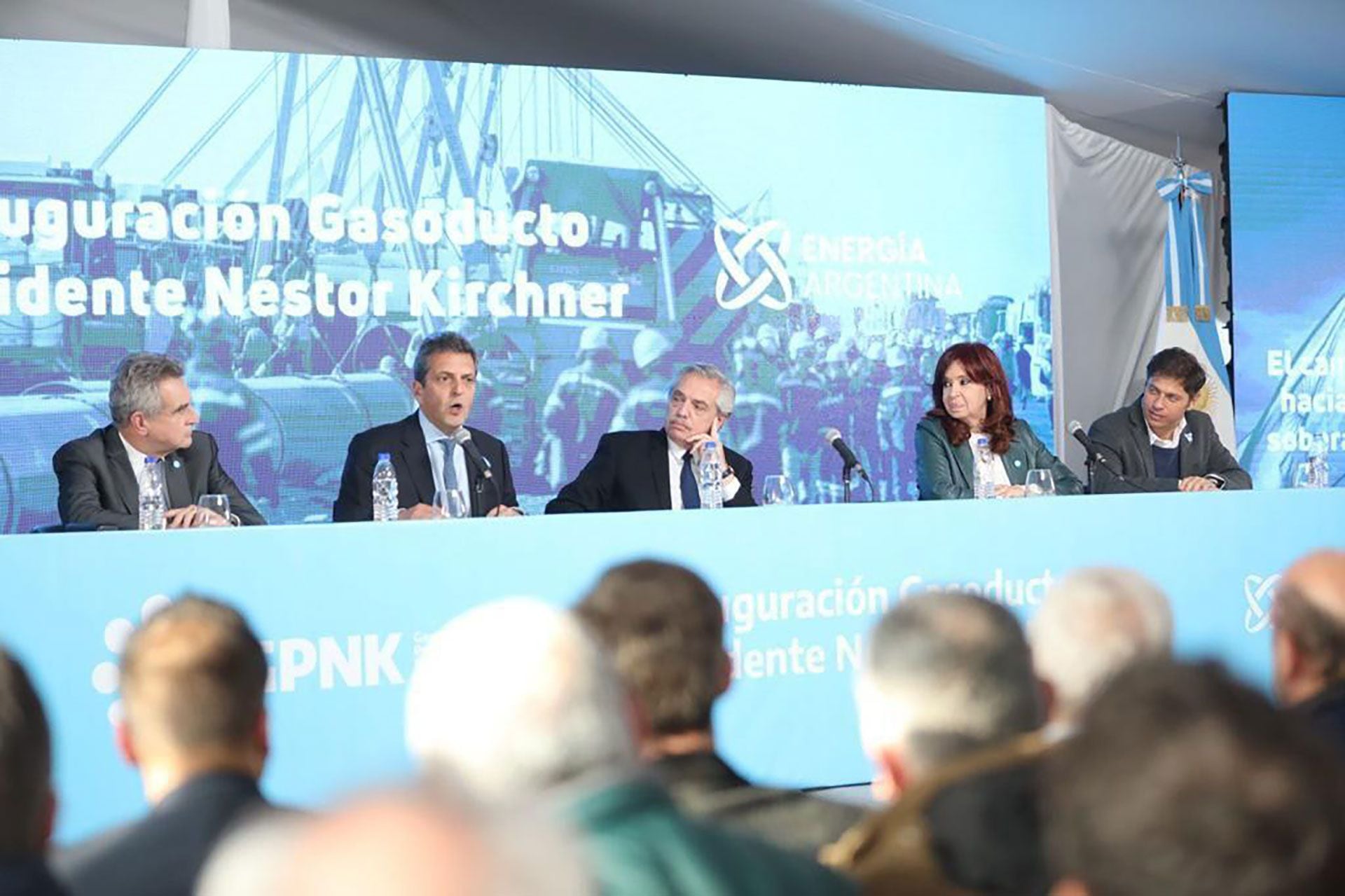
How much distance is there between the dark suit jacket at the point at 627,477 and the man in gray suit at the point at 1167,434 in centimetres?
118

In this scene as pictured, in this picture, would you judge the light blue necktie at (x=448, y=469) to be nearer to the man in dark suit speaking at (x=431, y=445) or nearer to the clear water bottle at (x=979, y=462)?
the man in dark suit speaking at (x=431, y=445)

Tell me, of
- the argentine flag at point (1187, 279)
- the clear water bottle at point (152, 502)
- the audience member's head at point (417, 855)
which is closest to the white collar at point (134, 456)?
the clear water bottle at point (152, 502)

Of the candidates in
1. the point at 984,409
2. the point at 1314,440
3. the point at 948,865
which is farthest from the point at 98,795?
the point at 1314,440

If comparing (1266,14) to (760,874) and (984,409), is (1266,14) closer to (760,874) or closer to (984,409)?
(984,409)

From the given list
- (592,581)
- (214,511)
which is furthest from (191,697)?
(214,511)

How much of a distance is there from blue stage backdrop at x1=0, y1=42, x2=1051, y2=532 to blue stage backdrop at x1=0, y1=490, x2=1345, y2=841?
92.3 inches

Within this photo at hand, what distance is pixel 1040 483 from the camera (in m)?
4.36

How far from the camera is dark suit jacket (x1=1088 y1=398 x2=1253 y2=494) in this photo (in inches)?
203

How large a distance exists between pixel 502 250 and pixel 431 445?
1.26m

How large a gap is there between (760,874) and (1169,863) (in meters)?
0.46

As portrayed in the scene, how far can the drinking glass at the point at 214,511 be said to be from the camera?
366 cm

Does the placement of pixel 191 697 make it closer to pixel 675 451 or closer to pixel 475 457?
pixel 475 457

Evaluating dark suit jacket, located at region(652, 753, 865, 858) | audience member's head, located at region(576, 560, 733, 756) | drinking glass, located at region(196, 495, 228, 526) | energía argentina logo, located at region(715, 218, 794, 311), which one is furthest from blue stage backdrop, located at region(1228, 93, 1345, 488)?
dark suit jacket, located at region(652, 753, 865, 858)

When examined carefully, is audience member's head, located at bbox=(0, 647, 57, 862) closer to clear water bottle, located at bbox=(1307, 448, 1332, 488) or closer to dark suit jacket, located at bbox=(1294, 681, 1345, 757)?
dark suit jacket, located at bbox=(1294, 681, 1345, 757)
